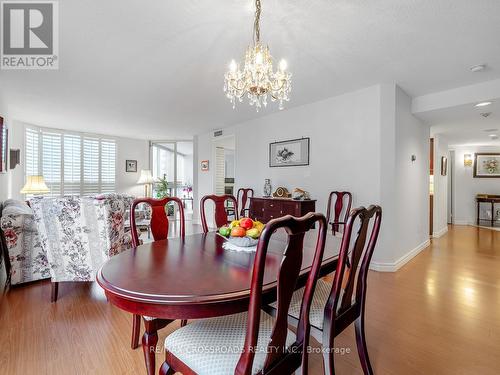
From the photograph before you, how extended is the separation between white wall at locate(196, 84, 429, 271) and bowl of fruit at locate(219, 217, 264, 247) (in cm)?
242

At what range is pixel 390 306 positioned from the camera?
246cm

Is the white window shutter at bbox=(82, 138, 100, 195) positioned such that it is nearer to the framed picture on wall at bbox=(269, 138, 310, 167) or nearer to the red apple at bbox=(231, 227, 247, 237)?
the framed picture on wall at bbox=(269, 138, 310, 167)

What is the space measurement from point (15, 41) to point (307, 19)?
8.90ft

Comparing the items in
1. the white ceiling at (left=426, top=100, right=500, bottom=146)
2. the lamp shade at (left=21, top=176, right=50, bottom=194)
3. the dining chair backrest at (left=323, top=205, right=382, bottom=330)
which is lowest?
the dining chair backrest at (left=323, top=205, right=382, bottom=330)

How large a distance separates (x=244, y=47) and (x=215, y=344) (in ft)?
8.20

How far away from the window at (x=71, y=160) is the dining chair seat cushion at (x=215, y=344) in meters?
6.92

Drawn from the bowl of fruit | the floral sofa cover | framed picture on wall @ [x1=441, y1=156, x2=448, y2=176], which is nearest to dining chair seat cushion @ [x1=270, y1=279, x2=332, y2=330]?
the bowl of fruit

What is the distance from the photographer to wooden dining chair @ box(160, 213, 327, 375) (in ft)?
2.82

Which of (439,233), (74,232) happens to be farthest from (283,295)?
(439,233)

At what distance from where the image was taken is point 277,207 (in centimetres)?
419

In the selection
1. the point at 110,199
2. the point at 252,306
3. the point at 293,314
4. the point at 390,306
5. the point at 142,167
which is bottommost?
the point at 390,306

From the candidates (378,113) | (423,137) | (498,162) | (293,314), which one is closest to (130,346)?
(293,314)

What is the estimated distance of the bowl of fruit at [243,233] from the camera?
160 centimetres

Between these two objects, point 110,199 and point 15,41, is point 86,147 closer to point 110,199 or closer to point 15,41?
→ point 15,41
